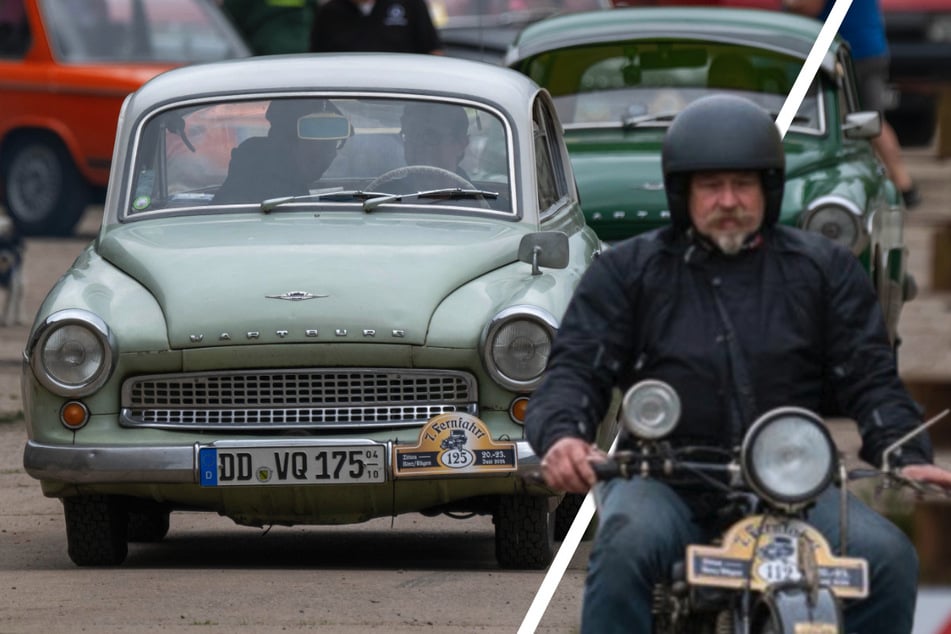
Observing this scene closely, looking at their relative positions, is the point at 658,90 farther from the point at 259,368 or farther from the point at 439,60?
the point at 259,368

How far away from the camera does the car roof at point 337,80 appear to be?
29.2 ft

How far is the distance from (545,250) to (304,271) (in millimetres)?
802

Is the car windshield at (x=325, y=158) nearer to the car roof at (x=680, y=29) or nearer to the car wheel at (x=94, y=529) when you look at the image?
the car wheel at (x=94, y=529)

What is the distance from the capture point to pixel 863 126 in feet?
37.7

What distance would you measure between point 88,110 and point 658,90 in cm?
763

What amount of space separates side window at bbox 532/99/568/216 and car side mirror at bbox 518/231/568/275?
25.5 inches

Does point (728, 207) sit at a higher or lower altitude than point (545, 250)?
higher

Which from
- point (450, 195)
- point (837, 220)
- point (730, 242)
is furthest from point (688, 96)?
point (730, 242)

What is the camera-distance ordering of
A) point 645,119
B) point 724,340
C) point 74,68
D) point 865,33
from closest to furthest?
point 724,340 < point 645,119 < point 865,33 < point 74,68

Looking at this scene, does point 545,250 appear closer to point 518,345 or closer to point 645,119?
point 518,345

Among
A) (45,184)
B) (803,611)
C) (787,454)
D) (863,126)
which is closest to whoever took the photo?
(803,611)

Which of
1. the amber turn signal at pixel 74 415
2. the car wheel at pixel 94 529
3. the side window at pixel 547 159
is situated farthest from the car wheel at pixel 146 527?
the side window at pixel 547 159

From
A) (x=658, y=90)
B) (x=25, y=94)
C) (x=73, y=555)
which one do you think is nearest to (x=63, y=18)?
(x=25, y=94)

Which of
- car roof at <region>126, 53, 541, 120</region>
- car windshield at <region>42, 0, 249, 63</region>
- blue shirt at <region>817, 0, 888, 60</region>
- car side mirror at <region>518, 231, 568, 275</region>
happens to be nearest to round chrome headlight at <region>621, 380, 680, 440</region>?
car side mirror at <region>518, 231, 568, 275</region>
